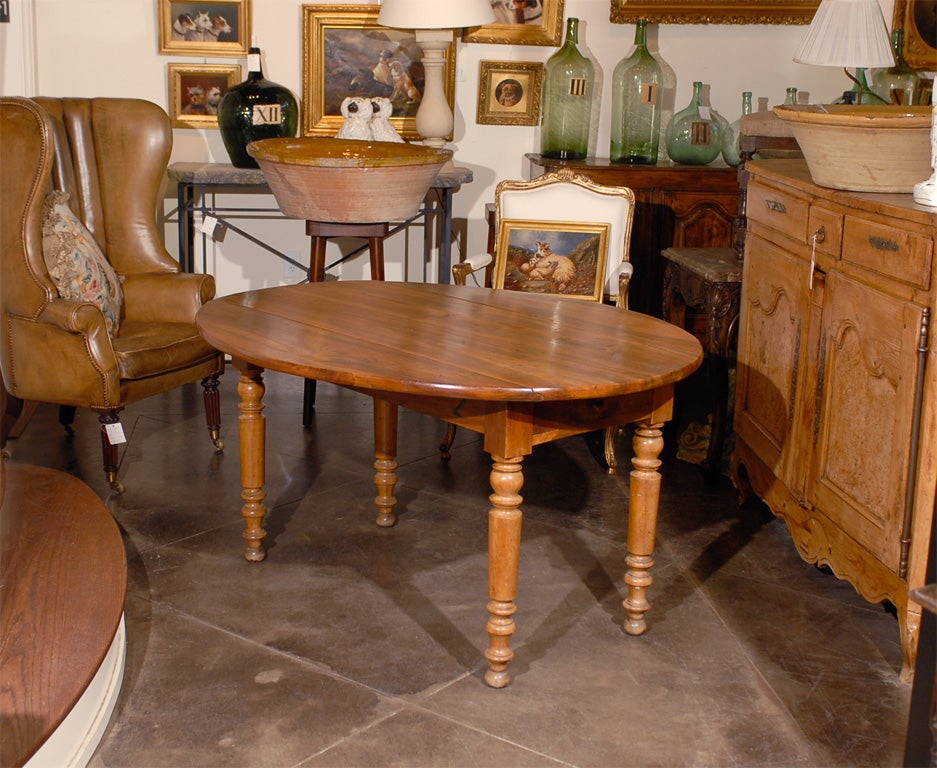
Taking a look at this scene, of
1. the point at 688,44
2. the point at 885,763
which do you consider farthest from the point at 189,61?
the point at 885,763

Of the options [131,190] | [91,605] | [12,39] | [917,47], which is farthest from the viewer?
[917,47]

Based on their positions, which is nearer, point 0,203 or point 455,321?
point 455,321

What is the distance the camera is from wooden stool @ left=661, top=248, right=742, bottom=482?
3.96m

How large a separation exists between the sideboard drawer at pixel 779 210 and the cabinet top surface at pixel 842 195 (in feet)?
0.12

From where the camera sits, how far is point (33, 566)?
2852 mm

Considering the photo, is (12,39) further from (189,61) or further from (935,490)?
(935,490)

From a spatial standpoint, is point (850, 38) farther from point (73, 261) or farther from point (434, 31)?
point (73, 261)

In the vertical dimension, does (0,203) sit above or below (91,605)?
above

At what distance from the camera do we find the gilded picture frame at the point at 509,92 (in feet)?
17.9

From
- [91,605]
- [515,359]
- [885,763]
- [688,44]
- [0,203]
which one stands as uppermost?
[688,44]

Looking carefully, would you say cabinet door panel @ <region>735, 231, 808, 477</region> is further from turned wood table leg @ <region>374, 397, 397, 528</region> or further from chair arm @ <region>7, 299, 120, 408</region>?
chair arm @ <region>7, 299, 120, 408</region>

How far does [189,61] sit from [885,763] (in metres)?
4.23

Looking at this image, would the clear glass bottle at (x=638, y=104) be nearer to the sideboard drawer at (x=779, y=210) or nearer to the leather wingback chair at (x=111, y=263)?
the sideboard drawer at (x=779, y=210)

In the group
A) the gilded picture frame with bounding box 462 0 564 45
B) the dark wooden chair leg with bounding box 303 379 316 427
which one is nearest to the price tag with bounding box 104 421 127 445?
the dark wooden chair leg with bounding box 303 379 316 427
